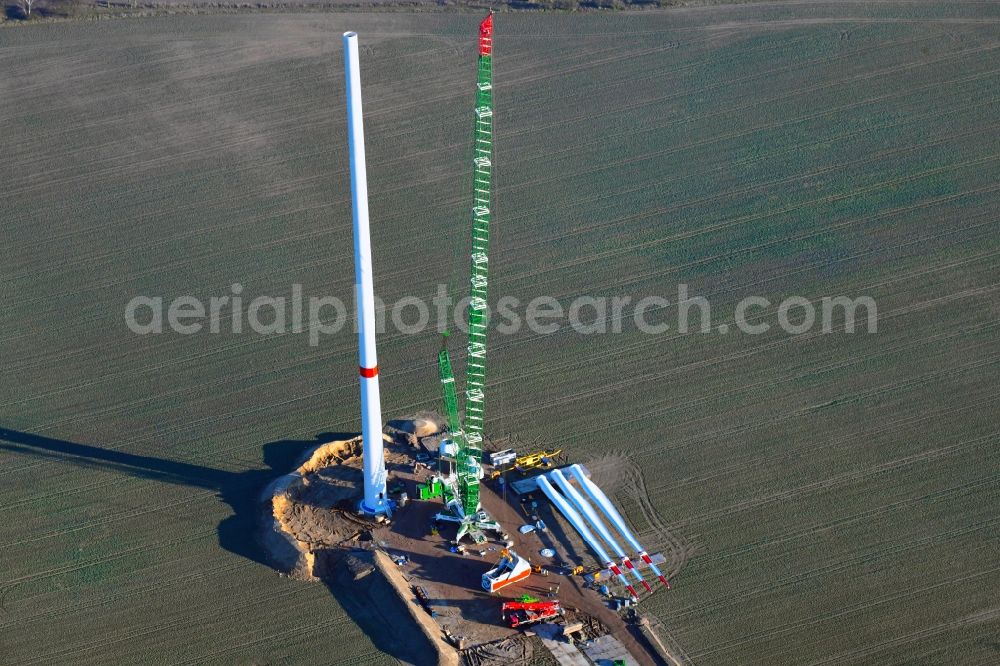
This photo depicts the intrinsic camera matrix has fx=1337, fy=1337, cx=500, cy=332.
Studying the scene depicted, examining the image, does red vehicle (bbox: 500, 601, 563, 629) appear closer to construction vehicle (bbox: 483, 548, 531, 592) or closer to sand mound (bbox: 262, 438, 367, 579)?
construction vehicle (bbox: 483, 548, 531, 592)

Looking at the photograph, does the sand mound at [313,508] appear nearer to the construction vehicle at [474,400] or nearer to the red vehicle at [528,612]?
the construction vehicle at [474,400]

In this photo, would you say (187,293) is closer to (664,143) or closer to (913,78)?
(664,143)

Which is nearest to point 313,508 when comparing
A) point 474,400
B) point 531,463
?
point 474,400

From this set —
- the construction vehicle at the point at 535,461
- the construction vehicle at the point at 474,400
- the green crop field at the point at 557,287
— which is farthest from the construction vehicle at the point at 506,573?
the construction vehicle at the point at 535,461

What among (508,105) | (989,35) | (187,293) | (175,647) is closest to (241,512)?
(175,647)

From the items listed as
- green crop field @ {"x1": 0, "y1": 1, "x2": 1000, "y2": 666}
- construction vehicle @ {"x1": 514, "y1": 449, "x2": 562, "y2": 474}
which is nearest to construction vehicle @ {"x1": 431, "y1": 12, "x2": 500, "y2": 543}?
construction vehicle @ {"x1": 514, "y1": 449, "x2": 562, "y2": 474}
